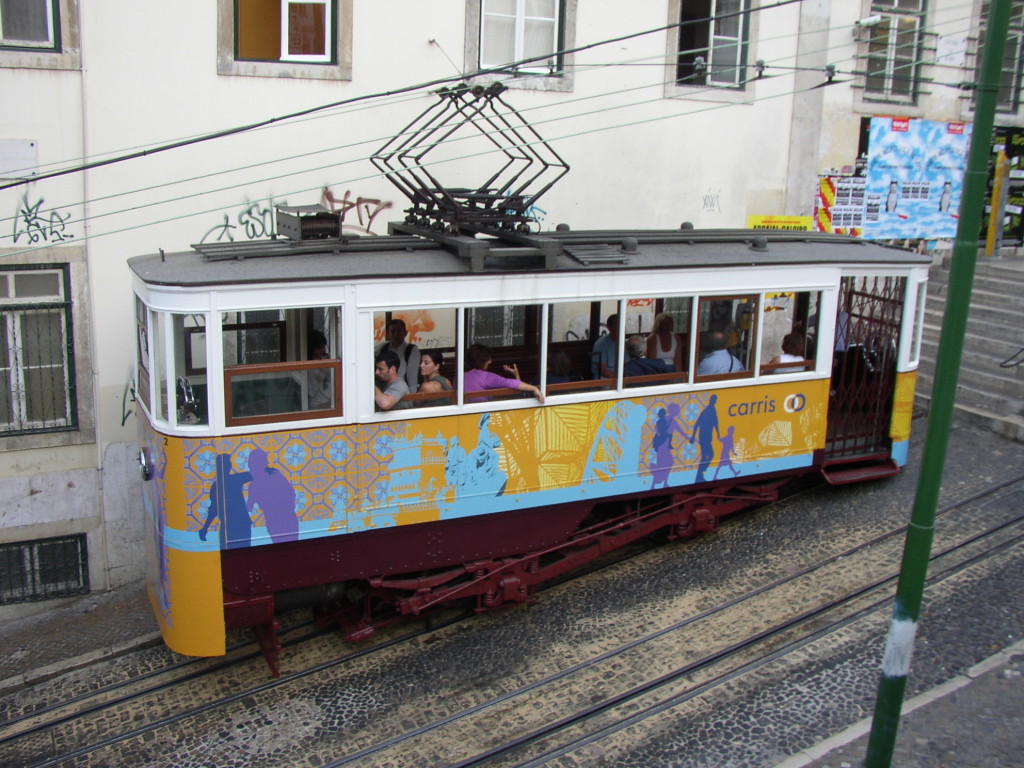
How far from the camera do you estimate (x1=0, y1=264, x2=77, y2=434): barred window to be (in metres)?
9.26

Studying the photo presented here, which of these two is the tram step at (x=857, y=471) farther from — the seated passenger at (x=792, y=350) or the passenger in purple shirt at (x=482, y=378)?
the passenger in purple shirt at (x=482, y=378)

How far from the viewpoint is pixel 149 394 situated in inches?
278

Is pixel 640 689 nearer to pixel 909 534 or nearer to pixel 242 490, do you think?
pixel 909 534

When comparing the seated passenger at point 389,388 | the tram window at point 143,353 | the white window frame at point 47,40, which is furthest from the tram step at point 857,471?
the white window frame at point 47,40

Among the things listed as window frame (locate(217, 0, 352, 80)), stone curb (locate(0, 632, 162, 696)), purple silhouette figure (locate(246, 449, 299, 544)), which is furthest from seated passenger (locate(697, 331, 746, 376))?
stone curb (locate(0, 632, 162, 696))

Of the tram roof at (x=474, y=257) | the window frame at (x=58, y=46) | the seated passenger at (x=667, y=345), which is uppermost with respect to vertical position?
the window frame at (x=58, y=46)

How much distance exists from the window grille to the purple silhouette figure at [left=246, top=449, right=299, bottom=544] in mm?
4088

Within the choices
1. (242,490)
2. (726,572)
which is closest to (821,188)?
(726,572)

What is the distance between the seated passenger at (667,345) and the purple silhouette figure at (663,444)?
1.21 ft

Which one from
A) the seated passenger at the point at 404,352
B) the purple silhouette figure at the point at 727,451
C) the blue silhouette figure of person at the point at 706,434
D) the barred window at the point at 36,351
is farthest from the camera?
the barred window at the point at 36,351

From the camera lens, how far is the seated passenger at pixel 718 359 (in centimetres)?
845

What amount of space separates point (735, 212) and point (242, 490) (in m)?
8.06

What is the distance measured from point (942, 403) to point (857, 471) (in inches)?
183

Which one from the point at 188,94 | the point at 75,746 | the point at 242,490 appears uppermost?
the point at 188,94
